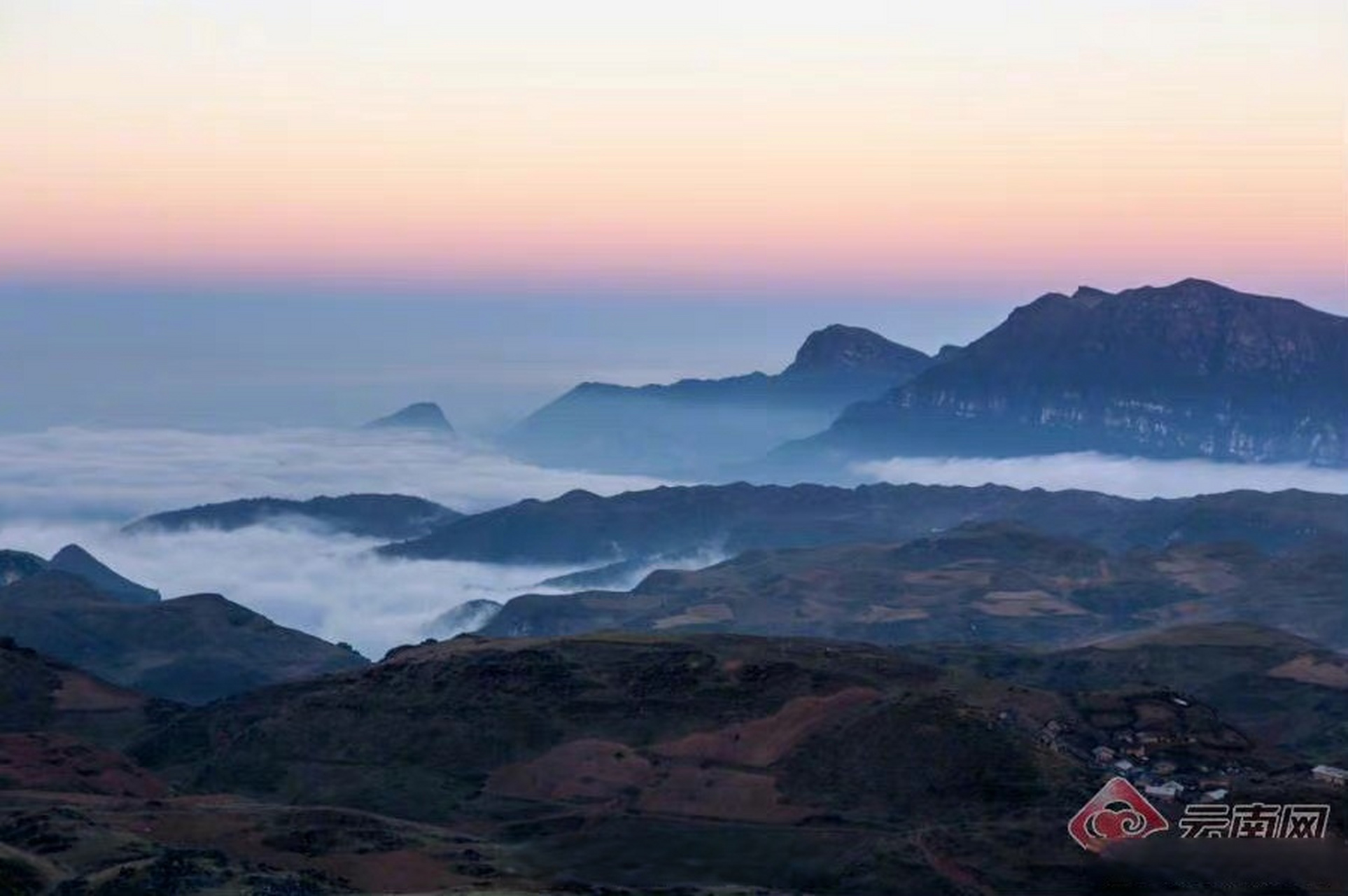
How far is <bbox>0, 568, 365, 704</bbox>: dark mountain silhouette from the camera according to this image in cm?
16538

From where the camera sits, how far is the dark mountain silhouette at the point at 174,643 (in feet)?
543

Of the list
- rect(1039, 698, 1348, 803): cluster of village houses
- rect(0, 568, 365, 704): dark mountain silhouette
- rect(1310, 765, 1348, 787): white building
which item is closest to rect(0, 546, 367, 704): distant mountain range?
rect(0, 568, 365, 704): dark mountain silhouette

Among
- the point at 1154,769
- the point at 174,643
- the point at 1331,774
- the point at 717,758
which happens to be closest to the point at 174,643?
the point at 174,643

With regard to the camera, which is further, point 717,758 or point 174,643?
point 174,643

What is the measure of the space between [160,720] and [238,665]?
46736 millimetres

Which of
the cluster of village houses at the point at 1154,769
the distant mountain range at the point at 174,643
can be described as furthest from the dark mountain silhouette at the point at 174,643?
the cluster of village houses at the point at 1154,769

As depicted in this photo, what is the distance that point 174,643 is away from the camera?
175 m

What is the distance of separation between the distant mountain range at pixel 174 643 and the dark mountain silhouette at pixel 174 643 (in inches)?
4.5

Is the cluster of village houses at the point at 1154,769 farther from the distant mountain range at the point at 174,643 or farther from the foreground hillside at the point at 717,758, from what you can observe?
the distant mountain range at the point at 174,643

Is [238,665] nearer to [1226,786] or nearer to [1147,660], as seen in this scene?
[1147,660]

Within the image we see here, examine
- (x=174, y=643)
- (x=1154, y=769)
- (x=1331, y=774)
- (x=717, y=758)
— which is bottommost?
(x=174, y=643)

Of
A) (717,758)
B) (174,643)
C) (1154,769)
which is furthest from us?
(174,643)

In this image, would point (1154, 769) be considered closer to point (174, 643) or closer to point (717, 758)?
point (717, 758)

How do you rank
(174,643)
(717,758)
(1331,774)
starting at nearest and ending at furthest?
(1331,774) → (717,758) → (174,643)
